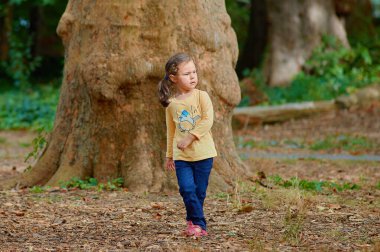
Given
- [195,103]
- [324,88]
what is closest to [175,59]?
[195,103]

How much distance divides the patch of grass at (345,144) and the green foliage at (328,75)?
178 inches

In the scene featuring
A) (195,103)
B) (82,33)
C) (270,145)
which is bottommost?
(270,145)

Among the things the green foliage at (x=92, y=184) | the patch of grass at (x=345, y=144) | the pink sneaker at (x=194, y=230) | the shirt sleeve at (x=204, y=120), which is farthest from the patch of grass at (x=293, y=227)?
the patch of grass at (x=345, y=144)

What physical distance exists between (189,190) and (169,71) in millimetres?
905

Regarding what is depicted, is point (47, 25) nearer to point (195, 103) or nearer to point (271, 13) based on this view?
point (271, 13)

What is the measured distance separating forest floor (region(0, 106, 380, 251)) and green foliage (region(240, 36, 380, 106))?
27.3 feet

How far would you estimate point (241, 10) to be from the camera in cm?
2919

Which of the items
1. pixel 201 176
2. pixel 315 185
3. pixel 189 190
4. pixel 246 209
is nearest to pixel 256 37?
pixel 315 185

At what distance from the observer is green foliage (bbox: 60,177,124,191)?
833 centimetres

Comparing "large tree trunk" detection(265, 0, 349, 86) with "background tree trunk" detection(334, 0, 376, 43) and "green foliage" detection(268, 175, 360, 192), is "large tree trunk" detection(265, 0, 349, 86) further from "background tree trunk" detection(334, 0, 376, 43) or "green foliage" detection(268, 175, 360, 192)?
"green foliage" detection(268, 175, 360, 192)

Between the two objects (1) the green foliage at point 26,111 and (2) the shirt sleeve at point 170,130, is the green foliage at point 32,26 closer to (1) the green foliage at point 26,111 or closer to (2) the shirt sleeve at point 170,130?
(1) the green foliage at point 26,111

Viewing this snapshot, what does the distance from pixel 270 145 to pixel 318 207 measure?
21.7ft

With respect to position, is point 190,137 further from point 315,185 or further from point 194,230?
point 315,185

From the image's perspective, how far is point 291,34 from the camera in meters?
20.8
